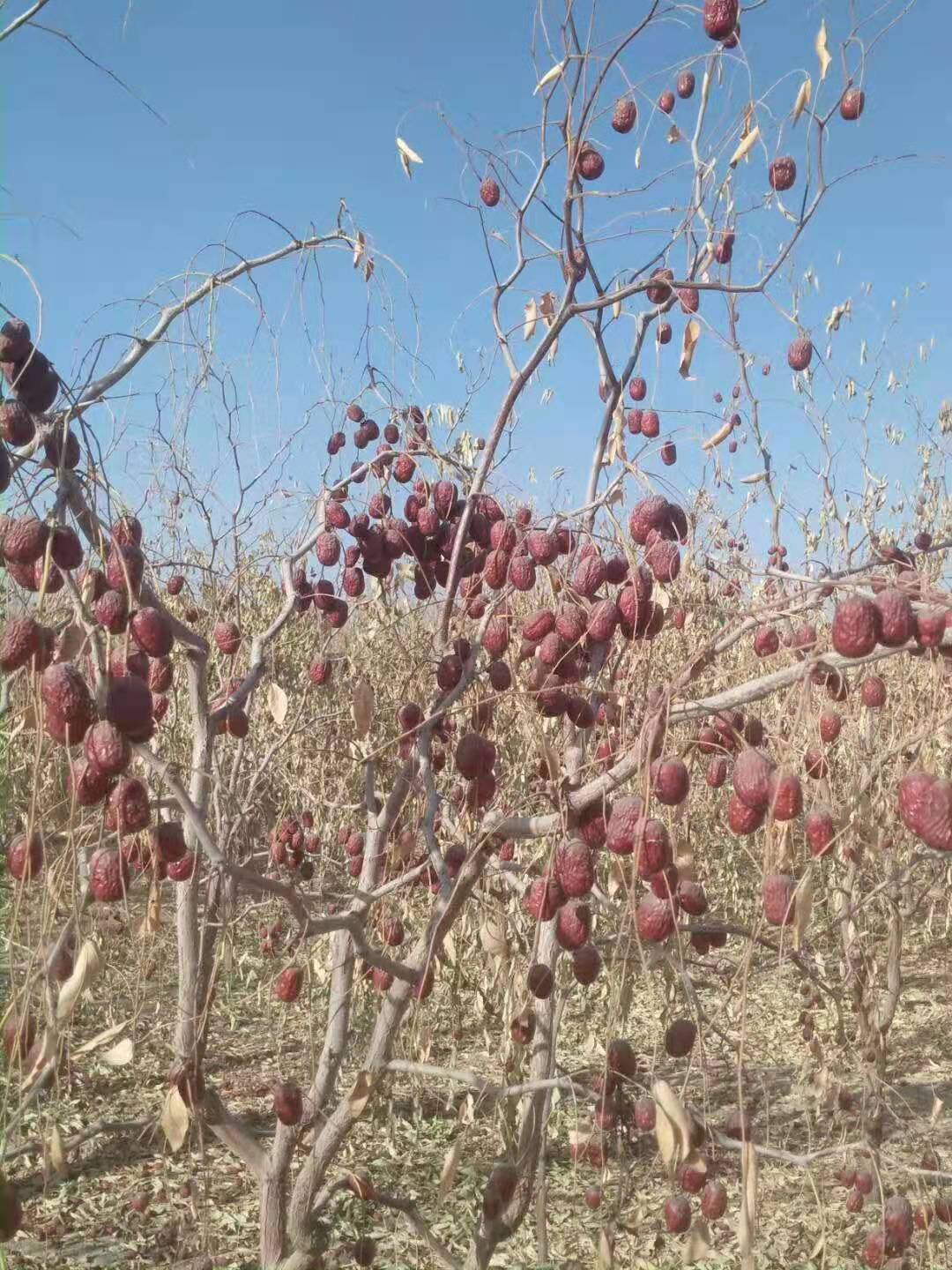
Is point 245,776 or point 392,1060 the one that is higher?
point 245,776

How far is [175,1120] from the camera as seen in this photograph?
1.74 m

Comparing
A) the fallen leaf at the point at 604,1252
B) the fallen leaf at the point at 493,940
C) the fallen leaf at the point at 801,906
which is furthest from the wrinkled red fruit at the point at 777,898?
the fallen leaf at the point at 493,940

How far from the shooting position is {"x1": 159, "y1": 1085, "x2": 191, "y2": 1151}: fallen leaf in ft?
5.64

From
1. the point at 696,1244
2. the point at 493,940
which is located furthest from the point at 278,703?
the point at 696,1244

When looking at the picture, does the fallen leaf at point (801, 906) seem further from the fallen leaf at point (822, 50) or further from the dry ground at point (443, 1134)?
the fallen leaf at point (822, 50)

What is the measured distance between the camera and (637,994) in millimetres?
5086

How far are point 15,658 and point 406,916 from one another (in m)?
2.56

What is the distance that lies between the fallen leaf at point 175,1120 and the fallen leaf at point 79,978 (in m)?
0.50

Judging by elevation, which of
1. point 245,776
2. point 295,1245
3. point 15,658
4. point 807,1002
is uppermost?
point 245,776

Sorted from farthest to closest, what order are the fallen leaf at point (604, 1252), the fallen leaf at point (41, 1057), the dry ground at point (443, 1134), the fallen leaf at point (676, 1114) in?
1. the dry ground at point (443, 1134)
2. the fallen leaf at point (604, 1252)
3. the fallen leaf at point (676, 1114)
4. the fallen leaf at point (41, 1057)

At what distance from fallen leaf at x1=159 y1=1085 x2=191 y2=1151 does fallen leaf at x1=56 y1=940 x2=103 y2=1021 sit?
1.64ft

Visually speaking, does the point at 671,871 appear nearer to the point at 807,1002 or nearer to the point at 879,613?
the point at 879,613

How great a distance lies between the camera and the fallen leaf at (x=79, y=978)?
1.33m

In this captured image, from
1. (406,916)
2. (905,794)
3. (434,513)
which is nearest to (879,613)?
(905,794)
